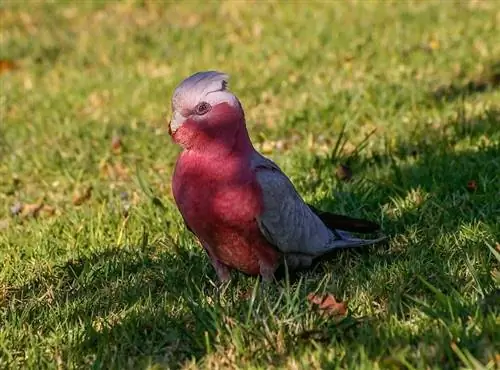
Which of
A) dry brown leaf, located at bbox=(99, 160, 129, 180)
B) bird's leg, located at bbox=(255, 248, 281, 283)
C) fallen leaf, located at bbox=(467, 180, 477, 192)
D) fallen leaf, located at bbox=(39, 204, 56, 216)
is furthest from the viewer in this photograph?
dry brown leaf, located at bbox=(99, 160, 129, 180)

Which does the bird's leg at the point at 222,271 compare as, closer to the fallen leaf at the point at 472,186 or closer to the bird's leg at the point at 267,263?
the bird's leg at the point at 267,263

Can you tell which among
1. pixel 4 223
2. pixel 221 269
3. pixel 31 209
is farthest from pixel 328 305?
pixel 31 209

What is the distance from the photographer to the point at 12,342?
336 cm

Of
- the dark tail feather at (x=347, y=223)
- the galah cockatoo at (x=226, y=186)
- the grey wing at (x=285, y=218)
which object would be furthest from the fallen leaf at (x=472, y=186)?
the galah cockatoo at (x=226, y=186)

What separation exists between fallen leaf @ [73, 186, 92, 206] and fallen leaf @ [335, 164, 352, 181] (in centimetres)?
140

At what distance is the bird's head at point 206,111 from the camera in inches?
139

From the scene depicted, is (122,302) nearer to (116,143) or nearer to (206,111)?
(206,111)

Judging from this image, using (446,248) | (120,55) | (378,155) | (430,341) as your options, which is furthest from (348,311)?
(120,55)

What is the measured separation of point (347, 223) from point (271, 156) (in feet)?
5.55

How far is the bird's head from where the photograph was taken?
3.54 m

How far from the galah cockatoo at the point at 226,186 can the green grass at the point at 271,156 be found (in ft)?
0.59

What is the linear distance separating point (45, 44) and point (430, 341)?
253 inches

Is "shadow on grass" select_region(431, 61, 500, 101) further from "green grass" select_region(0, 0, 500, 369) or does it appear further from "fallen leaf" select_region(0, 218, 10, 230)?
"fallen leaf" select_region(0, 218, 10, 230)

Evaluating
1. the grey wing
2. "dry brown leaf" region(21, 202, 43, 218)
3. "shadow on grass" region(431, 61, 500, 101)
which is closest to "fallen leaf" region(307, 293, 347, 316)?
the grey wing
